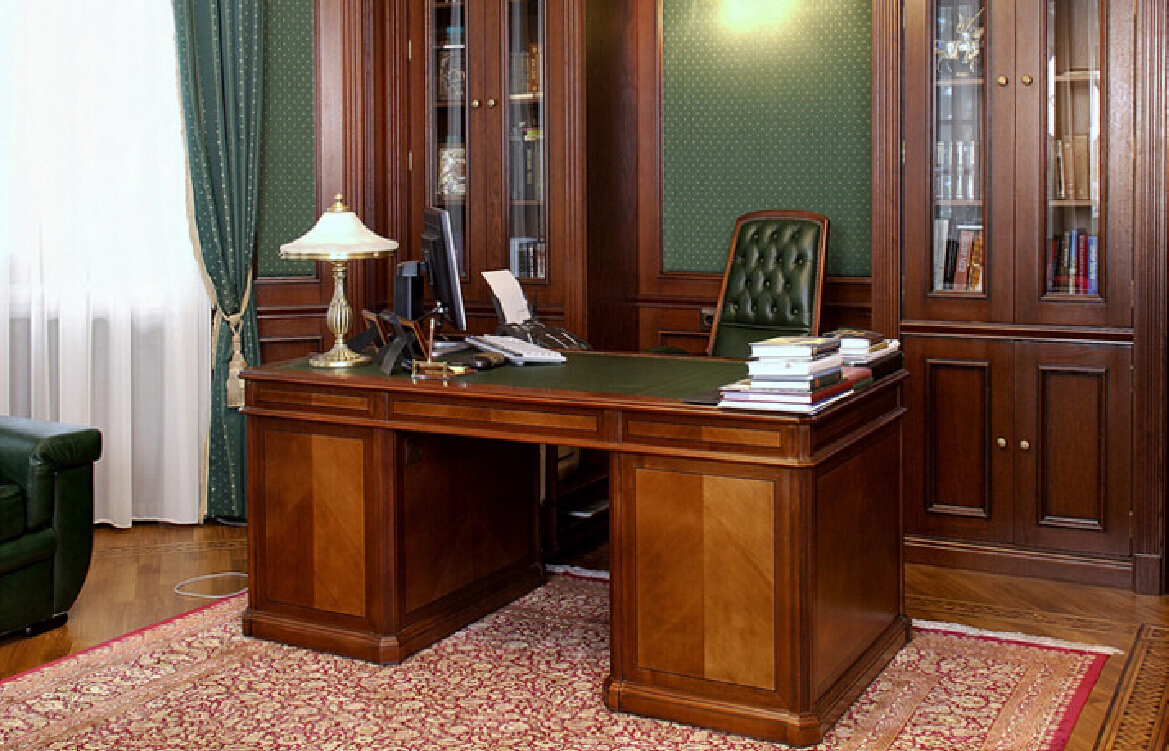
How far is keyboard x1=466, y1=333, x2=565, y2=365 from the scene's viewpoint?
4.04m

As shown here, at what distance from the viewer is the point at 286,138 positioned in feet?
18.0

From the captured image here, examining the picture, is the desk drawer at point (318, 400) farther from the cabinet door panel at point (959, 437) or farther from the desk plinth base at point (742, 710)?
the cabinet door panel at point (959, 437)

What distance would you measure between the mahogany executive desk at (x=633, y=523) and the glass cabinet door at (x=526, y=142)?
4.18 feet

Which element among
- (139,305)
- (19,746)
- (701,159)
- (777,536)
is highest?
(701,159)

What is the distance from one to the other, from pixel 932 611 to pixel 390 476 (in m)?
1.87

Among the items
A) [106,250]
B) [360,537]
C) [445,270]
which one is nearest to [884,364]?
[445,270]

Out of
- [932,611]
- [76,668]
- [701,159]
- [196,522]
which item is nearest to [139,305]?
[196,522]

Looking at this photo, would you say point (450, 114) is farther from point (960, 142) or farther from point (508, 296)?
point (960, 142)

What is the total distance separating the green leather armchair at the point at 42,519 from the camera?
3941 mm

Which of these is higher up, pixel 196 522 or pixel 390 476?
pixel 390 476

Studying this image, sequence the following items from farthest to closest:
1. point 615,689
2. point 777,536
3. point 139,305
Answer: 1. point 139,305
2. point 615,689
3. point 777,536

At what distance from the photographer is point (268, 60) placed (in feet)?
17.9

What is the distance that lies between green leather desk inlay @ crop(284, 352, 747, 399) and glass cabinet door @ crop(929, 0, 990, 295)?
1.11m

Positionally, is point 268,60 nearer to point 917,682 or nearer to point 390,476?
point 390,476
